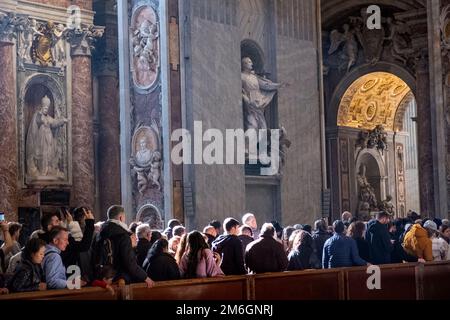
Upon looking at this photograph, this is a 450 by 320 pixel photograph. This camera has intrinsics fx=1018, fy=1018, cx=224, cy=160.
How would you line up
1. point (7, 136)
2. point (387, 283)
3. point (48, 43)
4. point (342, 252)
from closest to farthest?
point (342, 252), point (387, 283), point (7, 136), point (48, 43)

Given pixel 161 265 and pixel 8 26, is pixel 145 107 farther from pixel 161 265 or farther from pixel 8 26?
pixel 161 265

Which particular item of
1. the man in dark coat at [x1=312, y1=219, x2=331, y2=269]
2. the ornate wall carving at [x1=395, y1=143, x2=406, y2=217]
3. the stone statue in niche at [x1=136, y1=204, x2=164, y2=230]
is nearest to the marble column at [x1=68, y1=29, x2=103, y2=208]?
the stone statue in niche at [x1=136, y1=204, x2=164, y2=230]

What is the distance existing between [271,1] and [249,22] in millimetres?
719

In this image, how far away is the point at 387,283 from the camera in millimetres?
13047

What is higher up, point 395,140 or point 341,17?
point 341,17

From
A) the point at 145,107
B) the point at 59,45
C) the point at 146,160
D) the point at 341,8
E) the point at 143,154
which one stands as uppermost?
the point at 341,8

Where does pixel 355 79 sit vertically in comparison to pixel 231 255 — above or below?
above

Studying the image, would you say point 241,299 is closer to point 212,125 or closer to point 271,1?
point 212,125

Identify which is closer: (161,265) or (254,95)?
(161,265)

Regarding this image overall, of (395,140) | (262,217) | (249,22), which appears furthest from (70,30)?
(395,140)

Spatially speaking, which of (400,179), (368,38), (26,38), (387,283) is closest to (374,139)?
(400,179)

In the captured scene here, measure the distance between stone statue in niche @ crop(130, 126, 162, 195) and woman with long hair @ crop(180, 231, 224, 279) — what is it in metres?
6.48

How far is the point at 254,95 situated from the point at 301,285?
7.91 metres

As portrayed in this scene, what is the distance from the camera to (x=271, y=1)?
19859 millimetres
